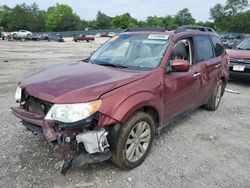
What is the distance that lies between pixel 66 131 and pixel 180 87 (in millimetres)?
2033

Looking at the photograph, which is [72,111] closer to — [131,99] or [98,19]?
[131,99]

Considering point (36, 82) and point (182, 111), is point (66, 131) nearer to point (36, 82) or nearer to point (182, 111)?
point (36, 82)

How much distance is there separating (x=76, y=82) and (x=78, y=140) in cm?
74

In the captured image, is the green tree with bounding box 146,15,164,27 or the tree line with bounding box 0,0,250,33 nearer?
the tree line with bounding box 0,0,250,33

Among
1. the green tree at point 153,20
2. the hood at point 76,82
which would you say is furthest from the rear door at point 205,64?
the green tree at point 153,20

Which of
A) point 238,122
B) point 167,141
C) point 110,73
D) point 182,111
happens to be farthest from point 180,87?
point 238,122

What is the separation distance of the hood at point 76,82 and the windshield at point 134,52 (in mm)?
293

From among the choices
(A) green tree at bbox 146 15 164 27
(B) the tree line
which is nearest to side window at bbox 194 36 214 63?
(B) the tree line

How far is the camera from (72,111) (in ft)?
9.93

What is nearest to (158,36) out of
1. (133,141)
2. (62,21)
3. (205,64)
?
(205,64)

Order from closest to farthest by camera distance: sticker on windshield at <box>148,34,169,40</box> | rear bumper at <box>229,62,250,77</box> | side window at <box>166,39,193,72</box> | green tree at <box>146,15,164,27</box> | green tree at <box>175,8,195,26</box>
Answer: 1. side window at <box>166,39,193,72</box>
2. sticker on windshield at <box>148,34,169,40</box>
3. rear bumper at <box>229,62,250,77</box>
4. green tree at <box>146,15,164,27</box>
5. green tree at <box>175,8,195,26</box>

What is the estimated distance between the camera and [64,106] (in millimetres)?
3059

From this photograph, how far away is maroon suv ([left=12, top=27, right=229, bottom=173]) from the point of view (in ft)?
10.1

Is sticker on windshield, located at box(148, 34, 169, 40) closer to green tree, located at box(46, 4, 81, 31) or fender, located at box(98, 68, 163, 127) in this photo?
fender, located at box(98, 68, 163, 127)
